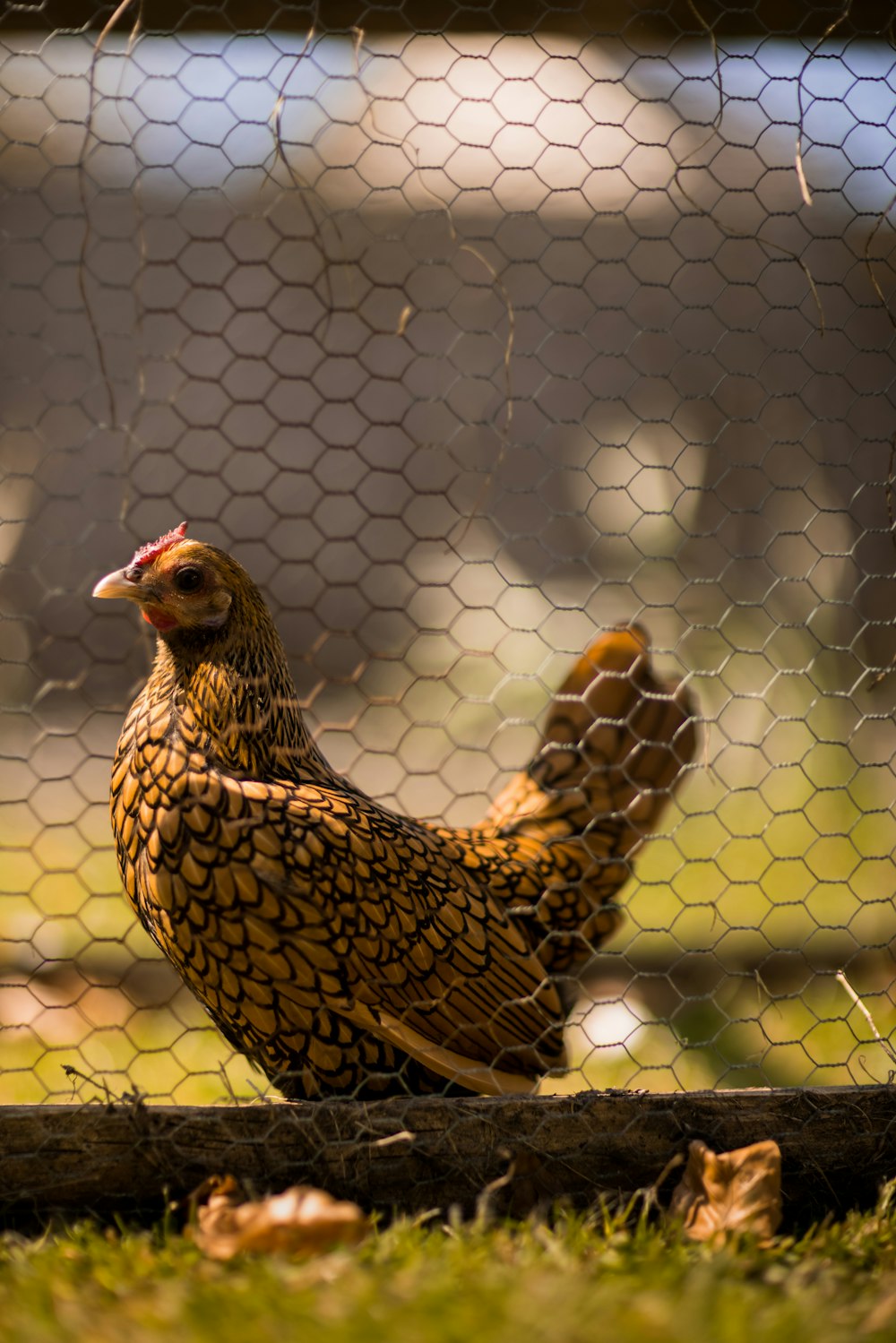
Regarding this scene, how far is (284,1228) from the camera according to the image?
3.97 ft

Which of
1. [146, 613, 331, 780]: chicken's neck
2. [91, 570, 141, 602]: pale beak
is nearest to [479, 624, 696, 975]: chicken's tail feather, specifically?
[146, 613, 331, 780]: chicken's neck

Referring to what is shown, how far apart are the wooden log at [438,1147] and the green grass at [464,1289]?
0.11m

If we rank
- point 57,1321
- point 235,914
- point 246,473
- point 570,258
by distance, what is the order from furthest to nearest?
point 246,473 → point 570,258 → point 235,914 → point 57,1321

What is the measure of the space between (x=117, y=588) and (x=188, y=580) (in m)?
0.11

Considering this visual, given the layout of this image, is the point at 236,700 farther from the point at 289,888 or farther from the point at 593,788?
the point at 593,788

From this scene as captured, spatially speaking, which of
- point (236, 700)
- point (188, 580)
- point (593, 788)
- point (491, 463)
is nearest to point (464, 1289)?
point (236, 700)

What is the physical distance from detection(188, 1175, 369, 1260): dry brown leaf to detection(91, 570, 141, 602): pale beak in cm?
85

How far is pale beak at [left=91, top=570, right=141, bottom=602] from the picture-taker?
1.59 m

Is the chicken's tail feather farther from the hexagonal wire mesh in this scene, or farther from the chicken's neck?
the hexagonal wire mesh

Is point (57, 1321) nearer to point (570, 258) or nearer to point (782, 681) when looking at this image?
point (782, 681)

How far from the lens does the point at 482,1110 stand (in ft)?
4.96

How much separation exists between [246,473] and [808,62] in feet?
12.4

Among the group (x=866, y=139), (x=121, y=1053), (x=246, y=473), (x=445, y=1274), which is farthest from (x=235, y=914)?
(x=246, y=473)

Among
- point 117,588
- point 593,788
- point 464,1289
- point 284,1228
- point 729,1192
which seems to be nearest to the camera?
point 464,1289
